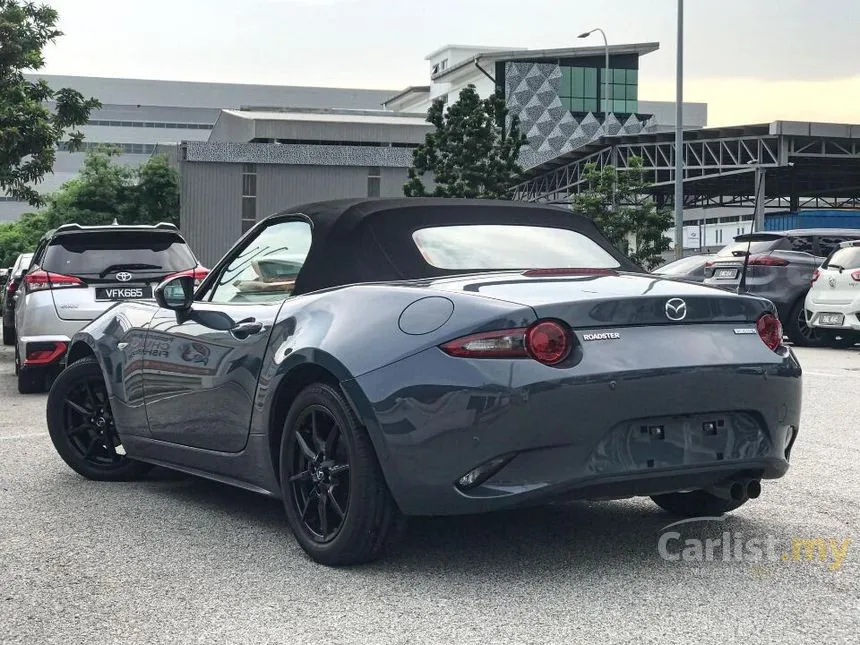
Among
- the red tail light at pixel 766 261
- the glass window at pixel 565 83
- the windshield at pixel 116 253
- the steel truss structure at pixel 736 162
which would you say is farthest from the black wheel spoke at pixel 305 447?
the glass window at pixel 565 83

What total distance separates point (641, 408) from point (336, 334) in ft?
3.72

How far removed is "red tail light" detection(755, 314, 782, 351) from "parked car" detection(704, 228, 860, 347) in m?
13.8

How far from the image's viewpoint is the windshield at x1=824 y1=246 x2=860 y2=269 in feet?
56.0

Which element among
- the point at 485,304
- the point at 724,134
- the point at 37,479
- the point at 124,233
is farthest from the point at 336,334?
the point at 724,134

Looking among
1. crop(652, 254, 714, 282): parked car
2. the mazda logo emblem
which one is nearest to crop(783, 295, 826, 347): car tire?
crop(652, 254, 714, 282): parked car

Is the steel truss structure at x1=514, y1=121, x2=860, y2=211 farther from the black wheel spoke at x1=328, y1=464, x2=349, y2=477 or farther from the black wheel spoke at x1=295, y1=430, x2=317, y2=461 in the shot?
the black wheel spoke at x1=328, y1=464, x2=349, y2=477

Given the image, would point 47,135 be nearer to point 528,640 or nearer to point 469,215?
point 469,215

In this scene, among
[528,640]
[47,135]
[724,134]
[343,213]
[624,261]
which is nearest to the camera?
[528,640]

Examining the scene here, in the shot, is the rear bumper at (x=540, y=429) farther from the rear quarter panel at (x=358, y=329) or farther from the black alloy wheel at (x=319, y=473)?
the black alloy wheel at (x=319, y=473)

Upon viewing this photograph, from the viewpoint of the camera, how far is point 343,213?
511cm

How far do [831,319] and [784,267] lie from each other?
1.87 meters

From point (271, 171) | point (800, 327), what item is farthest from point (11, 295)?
point (271, 171)

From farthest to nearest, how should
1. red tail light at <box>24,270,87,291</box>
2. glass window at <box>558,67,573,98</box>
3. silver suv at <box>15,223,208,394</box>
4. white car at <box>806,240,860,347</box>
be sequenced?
glass window at <box>558,67,573,98</box> < white car at <box>806,240,860,347</box> < red tail light at <box>24,270,87,291</box> < silver suv at <box>15,223,208,394</box>
